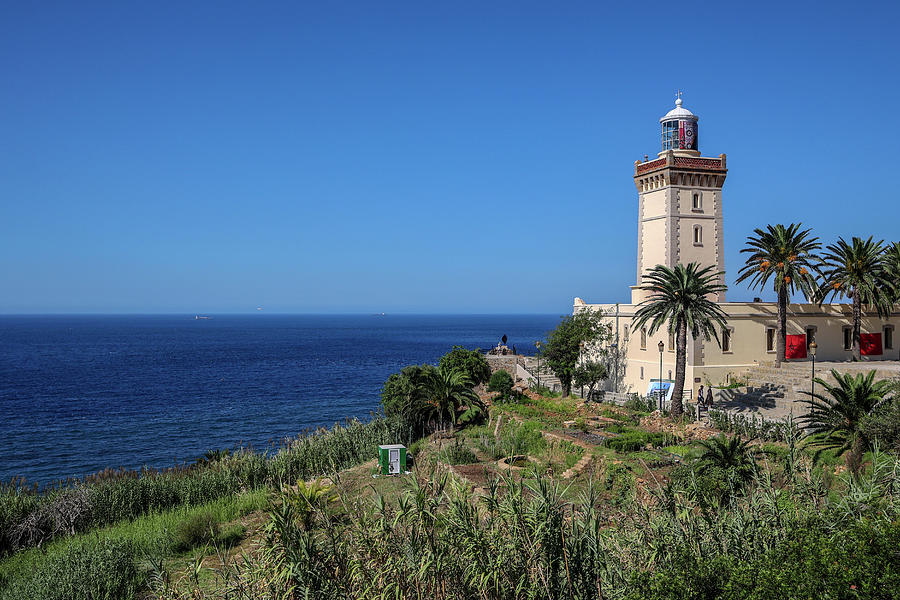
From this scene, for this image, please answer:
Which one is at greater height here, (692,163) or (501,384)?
(692,163)

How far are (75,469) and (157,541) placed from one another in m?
17.2

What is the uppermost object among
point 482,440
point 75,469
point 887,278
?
point 887,278

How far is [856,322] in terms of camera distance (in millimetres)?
34188

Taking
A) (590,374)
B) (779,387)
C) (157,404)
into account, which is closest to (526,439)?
(590,374)

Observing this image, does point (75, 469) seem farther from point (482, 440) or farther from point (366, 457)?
point (482, 440)

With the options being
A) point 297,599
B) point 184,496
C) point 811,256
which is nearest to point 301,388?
point 184,496

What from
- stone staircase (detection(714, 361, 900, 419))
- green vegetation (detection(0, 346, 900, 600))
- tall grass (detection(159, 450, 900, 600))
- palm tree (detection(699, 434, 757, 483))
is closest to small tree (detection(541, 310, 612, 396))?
stone staircase (detection(714, 361, 900, 419))

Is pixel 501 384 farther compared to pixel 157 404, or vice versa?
Answer: pixel 157 404

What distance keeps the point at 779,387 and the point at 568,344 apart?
433 inches

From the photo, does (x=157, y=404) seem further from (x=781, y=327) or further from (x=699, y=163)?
(x=781, y=327)

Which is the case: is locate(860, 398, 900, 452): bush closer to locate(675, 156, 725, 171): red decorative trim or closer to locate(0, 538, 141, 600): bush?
locate(0, 538, 141, 600): bush

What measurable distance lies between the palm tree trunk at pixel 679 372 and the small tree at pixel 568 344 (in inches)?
305

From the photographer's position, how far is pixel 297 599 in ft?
26.5

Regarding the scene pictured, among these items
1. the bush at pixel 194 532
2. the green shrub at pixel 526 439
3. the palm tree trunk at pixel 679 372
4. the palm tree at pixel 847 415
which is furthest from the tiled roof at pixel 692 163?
the bush at pixel 194 532
